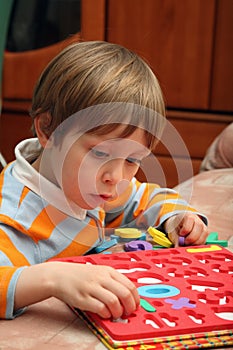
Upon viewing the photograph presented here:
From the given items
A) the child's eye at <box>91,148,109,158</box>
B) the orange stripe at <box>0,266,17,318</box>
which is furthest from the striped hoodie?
the child's eye at <box>91,148,109,158</box>

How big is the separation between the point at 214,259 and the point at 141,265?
0.12m

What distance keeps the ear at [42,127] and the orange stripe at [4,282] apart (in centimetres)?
26

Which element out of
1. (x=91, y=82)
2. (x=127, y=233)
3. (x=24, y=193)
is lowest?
(x=127, y=233)

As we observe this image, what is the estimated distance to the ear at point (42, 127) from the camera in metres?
1.06

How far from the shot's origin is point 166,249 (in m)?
1.07

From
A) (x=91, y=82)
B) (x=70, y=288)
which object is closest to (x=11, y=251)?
(x=70, y=288)

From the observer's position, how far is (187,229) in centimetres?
115

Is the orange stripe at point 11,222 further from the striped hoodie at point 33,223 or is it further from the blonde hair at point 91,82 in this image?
the blonde hair at point 91,82

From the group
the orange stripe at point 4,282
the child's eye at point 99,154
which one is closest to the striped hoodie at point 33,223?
the orange stripe at point 4,282

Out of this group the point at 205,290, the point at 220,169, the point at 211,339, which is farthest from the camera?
the point at 220,169

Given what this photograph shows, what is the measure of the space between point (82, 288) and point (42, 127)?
13.9 inches

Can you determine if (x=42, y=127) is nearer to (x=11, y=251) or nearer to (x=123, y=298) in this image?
(x=11, y=251)

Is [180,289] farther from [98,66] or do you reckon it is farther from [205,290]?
[98,66]

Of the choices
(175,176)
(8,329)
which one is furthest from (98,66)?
(175,176)
